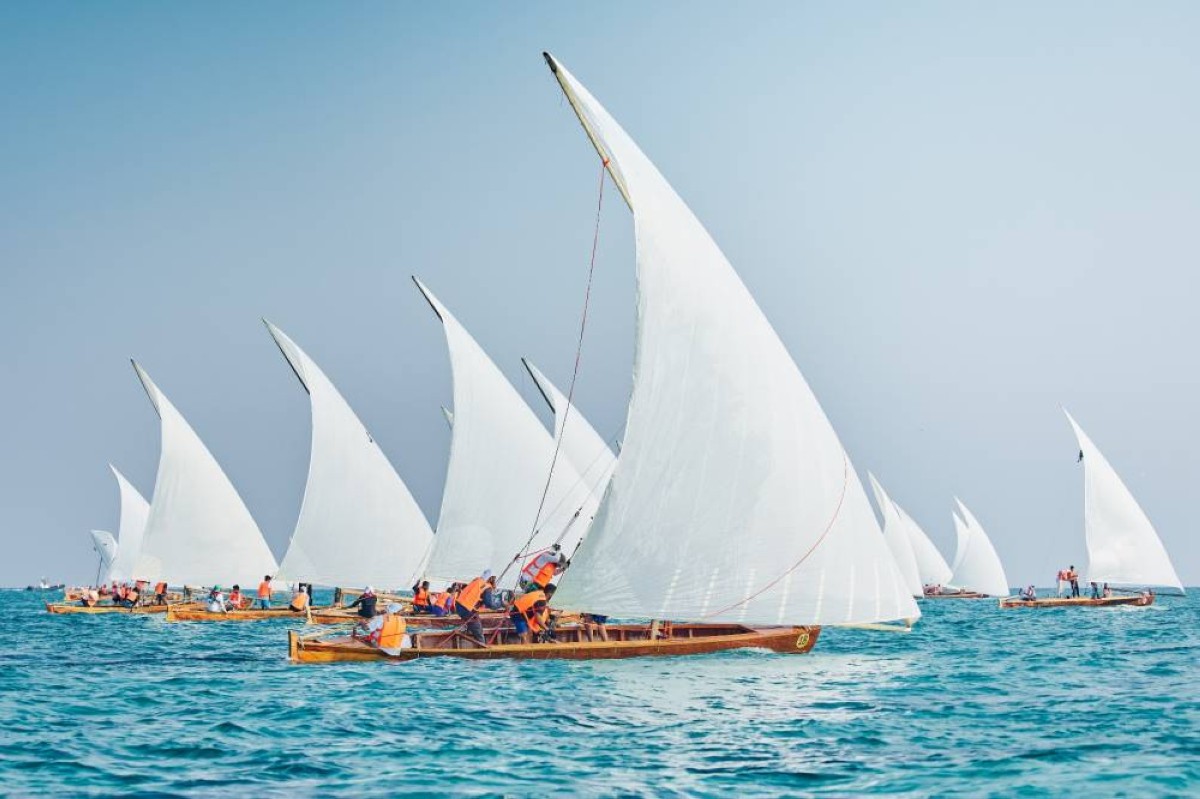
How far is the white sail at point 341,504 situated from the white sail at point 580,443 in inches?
273

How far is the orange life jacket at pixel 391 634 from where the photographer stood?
88.6ft

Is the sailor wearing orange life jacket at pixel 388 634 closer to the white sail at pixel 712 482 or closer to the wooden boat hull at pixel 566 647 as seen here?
the wooden boat hull at pixel 566 647

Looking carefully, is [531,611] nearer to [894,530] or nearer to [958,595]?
[894,530]

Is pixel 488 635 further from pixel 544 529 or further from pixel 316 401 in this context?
pixel 316 401

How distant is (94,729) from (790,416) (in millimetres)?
13449

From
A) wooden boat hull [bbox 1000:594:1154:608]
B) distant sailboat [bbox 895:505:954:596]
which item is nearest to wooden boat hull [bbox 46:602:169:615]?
wooden boat hull [bbox 1000:594:1154:608]

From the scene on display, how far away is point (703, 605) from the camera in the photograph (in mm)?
23656

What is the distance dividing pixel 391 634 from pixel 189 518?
27590 millimetres

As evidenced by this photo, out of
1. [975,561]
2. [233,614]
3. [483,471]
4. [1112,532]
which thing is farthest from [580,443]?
[975,561]

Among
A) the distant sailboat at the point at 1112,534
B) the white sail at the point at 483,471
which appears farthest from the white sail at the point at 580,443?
the distant sailboat at the point at 1112,534

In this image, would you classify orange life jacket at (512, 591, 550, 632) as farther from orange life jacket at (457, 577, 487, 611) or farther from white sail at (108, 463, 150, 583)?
white sail at (108, 463, 150, 583)

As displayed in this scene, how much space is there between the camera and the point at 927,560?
4122 inches

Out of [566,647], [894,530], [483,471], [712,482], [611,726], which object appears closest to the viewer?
[611,726]

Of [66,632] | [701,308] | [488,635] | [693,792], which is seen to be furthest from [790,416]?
[66,632]
